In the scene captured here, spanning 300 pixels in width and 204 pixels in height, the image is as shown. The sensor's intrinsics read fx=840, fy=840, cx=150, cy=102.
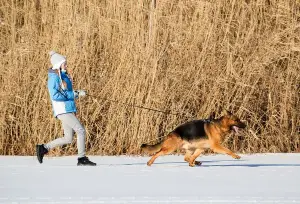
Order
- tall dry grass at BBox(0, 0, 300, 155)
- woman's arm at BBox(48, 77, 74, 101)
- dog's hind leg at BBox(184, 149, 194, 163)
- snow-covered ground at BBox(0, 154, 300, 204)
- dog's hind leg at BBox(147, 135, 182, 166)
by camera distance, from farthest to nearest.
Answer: tall dry grass at BBox(0, 0, 300, 155), dog's hind leg at BBox(184, 149, 194, 163), dog's hind leg at BBox(147, 135, 182, 166), woman's arm at BBox(48, 77, 74, 101), snow-covered ground at BBox(0, 154, 300, 204)

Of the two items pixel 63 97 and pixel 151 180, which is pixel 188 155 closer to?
pixel 63 97

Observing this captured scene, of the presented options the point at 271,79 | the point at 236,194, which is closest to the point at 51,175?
the point at 236,194

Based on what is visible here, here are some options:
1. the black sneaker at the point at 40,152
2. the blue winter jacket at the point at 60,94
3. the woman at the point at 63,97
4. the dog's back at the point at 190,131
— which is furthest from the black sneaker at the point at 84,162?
the dog's back at the point at 190,131

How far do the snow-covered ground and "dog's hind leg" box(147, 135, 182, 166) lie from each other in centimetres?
12

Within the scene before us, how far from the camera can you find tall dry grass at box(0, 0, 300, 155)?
Result: 12.2 metres

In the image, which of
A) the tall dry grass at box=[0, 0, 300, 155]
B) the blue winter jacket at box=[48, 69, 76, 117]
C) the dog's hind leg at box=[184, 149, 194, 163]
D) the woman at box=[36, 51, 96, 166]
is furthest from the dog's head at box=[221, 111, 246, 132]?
the blue winter jacket at box=[48, 69, 76, 117]

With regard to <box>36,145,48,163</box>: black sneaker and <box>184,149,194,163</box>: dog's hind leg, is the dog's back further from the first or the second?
<box>36,145,48,163</box>: black sneaker

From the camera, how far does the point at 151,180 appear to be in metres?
8.86

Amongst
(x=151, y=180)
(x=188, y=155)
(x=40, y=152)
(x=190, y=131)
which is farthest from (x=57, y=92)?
(x=151, y=180)

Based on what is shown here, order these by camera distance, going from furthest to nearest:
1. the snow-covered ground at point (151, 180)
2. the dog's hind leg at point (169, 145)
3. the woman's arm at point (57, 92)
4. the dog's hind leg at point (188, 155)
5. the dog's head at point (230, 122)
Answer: the dog's hind leg at point (188, 155) < the dog's head at point (230, 122) < the dog's hind leg at point (169, 145) < the woman's arm at point (57, 92) < the snow-covered ground at point (151, 180)

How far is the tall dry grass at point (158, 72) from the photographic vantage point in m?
12.2

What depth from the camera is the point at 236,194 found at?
7.61 m

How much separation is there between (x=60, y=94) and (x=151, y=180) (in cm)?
213

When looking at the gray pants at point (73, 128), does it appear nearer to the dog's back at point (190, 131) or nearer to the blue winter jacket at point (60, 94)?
the blue winter jacket at point (60, 94)
